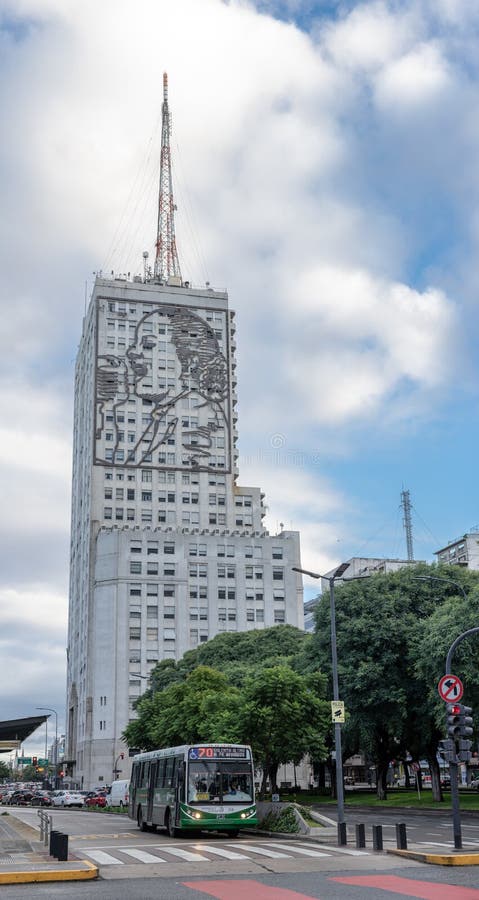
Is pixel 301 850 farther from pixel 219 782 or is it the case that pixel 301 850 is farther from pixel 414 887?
pixel 414 887

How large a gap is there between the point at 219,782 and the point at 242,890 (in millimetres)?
14988

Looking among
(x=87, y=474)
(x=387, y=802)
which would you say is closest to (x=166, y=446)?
(x=87, y=474)

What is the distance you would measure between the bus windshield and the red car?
50521 mm

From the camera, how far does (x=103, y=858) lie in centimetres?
2477

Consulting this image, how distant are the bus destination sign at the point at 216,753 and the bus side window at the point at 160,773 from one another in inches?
140

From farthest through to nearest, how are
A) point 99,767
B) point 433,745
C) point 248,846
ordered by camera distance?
point 99,767 → point 433,745 → point 248,846

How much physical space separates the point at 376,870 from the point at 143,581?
10995 cm

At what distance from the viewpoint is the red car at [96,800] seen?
257ft

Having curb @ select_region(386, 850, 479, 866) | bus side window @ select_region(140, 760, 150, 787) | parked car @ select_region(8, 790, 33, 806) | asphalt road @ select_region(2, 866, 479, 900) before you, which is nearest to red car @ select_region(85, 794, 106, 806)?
→ parked car @ select_region(8, 790, 33, 806)

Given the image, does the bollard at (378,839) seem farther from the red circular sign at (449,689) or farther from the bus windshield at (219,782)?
the bus windshield at (219,782)

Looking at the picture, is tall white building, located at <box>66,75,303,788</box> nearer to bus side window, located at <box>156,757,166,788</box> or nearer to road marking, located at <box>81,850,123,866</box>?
bus side window, located at <box>156,757,166,788</box>

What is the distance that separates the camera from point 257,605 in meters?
133

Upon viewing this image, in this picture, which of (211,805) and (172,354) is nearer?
(211,805)

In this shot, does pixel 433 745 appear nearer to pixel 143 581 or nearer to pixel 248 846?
pixel 248 846
